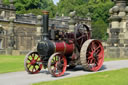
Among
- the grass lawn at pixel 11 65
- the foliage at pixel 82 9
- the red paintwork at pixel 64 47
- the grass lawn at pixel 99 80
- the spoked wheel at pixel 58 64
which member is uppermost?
the foliage at pixel 82 9

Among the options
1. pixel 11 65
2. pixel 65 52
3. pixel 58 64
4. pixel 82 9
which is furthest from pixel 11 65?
pixel 82 9

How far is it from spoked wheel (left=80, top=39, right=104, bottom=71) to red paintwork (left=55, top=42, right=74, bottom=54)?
533 millimetres

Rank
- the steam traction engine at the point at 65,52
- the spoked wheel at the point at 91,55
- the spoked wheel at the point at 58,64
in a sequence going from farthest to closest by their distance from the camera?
the spoked wheel at the point at 91,55, the steam traction engine at the point at 65,52, the spoked wheel at the point at 58,64

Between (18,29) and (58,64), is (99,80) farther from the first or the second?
(18,29)

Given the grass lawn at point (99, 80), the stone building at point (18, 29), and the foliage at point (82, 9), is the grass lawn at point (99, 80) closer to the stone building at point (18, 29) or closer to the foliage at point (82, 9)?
the stone building at point (18, 29)

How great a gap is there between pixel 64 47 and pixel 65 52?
264 mm

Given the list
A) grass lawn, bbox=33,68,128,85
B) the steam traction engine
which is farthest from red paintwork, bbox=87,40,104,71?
grass lawn, bbox=33,68,128,85

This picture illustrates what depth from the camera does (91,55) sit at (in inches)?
407

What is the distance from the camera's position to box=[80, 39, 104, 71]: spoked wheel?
9867 mm

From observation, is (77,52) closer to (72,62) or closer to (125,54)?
(72,62)

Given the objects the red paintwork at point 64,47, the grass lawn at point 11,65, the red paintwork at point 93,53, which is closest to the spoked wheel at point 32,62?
the red paintwork at point 64,47

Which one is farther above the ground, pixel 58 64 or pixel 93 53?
pixel 93 53

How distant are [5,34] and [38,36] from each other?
1383 cm

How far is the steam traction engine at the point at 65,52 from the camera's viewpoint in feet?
30.2
